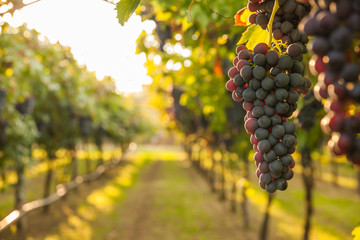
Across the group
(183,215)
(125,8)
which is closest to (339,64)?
(125,8)

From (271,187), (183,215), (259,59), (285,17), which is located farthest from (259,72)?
(183,215)

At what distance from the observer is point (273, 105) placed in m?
1.01

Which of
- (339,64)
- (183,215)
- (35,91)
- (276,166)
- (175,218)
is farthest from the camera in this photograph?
(183,215)

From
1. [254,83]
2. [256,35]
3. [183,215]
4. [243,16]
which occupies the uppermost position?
[243,16]

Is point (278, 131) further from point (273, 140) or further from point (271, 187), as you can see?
point (271, 187)

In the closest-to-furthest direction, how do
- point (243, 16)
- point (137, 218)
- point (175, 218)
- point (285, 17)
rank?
point (285, 17), point (243, 16), point (175, 218), point (137, 218)

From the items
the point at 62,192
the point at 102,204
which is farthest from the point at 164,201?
the point at 62,192

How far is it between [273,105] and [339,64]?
419mm

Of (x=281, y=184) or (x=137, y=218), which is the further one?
(x=137, y=218)

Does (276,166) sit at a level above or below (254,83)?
below

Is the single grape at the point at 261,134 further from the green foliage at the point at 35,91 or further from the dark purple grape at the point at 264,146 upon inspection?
the green foliage at the point at 35,91

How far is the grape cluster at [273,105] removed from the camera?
0.98 metres

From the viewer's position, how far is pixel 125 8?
129 centimetres

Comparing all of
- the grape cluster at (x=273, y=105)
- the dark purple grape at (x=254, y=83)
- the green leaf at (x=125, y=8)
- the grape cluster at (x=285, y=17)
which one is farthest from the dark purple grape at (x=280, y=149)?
the green leaf at (x=125, y=8)
